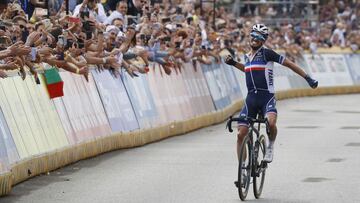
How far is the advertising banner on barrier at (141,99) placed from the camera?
66.7 feet

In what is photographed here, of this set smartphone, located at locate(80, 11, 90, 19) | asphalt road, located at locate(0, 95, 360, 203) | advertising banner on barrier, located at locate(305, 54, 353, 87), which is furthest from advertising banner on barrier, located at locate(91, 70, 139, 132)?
advertising banner on barrier, located at locate(305, 54, 353, 87)

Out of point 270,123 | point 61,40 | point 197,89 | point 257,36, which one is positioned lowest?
point 197,89

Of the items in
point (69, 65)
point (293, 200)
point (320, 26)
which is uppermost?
point (69, 65)

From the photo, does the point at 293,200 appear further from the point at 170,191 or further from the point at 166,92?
the point at 166,92

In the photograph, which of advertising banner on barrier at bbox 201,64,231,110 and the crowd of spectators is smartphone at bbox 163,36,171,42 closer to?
the crowd of spectators

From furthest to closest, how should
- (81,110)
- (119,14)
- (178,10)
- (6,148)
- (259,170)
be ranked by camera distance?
(178,10) → (119,14) → (81,110) → (6,148) → (259,170)

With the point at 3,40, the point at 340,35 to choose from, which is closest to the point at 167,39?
the point at 3,40

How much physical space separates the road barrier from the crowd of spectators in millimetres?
279

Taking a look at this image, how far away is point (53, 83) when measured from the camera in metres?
16.5

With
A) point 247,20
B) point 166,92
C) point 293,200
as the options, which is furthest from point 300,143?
point 247,20

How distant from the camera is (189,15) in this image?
28.2 metres

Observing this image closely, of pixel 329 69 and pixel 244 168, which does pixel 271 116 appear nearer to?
Result: pixel 244 168

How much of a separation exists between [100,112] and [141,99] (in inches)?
99.3

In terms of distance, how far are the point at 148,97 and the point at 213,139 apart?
1.44 meters
